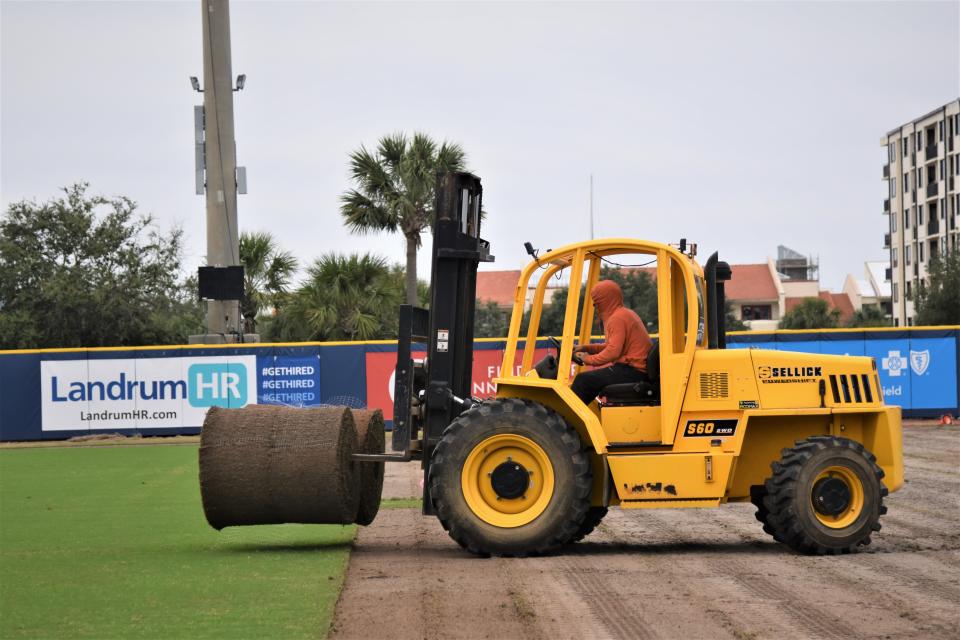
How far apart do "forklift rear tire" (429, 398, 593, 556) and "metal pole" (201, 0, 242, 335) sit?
2061 cm

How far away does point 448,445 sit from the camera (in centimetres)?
1107

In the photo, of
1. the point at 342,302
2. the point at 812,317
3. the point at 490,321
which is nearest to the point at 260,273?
the point at 342,302

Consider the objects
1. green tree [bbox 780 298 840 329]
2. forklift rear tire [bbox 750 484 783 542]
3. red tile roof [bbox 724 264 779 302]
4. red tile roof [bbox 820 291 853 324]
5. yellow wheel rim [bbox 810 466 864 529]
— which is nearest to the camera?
yellow wheel rim [bbox 810 466 864 529]

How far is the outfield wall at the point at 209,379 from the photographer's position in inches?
1286

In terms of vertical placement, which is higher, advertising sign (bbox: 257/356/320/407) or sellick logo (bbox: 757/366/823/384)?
sellick logo (bbox: 757/366/823/384)

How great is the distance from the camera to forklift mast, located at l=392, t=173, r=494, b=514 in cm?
1195

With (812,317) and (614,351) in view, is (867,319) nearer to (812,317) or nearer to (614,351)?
(812,317)

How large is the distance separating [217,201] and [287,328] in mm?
9660

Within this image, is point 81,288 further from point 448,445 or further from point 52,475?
point 448,445

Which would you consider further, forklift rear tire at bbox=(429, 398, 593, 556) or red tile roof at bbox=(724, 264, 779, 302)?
red tile roof at bbox=(724, 264, 779, 302)

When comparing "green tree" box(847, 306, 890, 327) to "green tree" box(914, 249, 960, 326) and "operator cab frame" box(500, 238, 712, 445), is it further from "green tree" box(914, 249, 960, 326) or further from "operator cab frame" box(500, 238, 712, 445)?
"operator cab frame" box(500, 238, 712, 445)

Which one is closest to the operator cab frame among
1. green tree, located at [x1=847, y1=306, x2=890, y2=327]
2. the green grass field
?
the green grass field

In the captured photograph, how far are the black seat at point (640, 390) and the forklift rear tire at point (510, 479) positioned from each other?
52 cm

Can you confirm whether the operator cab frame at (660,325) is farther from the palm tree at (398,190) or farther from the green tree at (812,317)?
the green tree at (812,317)
